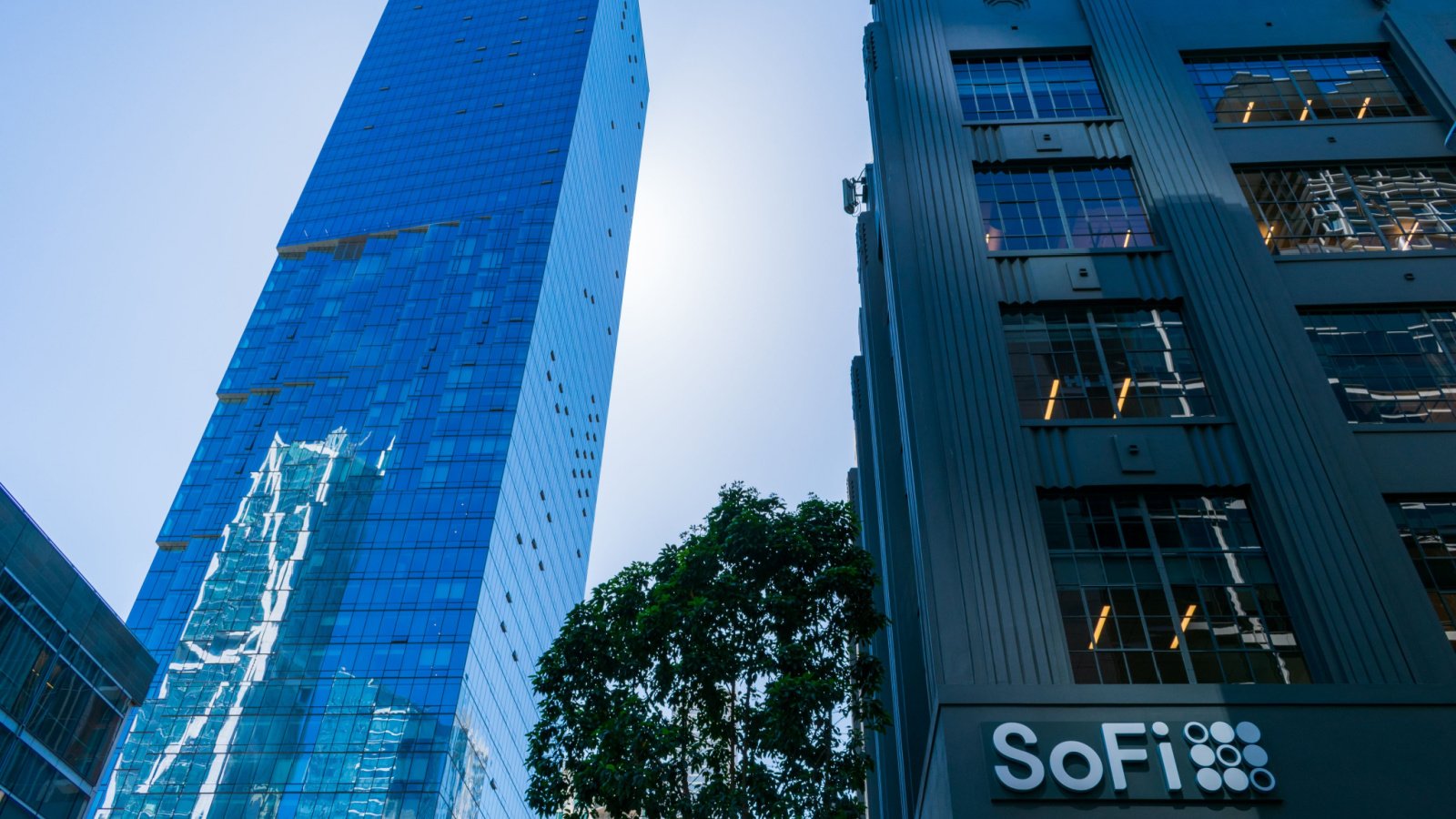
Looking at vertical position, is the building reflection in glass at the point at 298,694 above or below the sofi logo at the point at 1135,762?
above

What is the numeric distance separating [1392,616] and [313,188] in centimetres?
12066

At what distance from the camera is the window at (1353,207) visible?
2764 cm

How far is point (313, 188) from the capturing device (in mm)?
121562

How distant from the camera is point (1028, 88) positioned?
31.9 m

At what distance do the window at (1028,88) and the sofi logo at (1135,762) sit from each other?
59.5ft

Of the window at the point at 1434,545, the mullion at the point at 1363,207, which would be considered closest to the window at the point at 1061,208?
the mullion at the point at 1363,207

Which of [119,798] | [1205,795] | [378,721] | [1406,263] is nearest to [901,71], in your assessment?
[1406,263]

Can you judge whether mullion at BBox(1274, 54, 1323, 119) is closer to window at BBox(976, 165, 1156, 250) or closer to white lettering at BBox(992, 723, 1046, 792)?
window at BBox(976, 165, 1156, 250)

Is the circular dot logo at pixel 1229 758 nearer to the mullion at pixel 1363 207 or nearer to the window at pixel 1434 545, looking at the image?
the window at pixel 1434 545

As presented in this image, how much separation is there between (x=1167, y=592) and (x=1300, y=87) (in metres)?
18.0

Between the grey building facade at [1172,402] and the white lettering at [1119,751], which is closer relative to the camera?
the white lettering at [1119,751]

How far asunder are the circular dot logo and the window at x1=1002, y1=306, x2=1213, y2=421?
26.0ft

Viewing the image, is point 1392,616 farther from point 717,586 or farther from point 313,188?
point 313,188

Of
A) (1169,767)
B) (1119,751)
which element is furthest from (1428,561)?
(1119,751)
